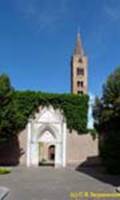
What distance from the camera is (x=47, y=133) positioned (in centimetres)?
3472

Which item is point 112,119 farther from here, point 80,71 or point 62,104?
point 80,71

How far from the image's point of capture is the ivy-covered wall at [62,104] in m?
33.6

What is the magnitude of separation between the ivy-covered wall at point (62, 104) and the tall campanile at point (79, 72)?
30.3m

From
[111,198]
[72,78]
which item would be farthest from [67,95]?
[72,78]

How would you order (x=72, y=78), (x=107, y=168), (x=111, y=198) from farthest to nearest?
(x=72, y=78) → (x=107, y=168) → (x=111, y=198)

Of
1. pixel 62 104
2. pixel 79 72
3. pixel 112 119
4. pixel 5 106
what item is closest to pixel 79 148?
pixel 62 104

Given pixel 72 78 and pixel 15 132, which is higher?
pixel 72 78

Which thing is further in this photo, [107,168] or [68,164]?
[68,164]

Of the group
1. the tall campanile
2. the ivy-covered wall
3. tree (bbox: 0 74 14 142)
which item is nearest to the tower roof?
the tall campanile

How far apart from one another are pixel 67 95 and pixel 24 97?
4.10 m

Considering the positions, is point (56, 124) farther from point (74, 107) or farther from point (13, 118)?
point (13, 118)

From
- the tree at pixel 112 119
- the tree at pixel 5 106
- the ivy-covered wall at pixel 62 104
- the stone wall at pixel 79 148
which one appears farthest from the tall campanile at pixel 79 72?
the tree at pixel 112 119

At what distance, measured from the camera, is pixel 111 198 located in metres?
11.8

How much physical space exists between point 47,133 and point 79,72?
108 ft
